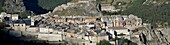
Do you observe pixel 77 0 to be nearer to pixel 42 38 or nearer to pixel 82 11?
pixel 82 11

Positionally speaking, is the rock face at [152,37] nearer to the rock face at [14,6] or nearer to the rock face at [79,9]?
the rock face at [79,9]

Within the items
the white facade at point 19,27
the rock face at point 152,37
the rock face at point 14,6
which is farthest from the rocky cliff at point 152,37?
the rock face at point 14,6

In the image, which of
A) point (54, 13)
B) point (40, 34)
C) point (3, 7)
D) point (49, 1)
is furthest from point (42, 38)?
point (49, 1)

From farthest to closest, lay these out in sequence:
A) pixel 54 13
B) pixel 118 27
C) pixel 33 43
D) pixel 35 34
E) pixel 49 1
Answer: pixel 49 1, pixel 54 13, pixel 118 27, pixel 35 34, pixel 33 43

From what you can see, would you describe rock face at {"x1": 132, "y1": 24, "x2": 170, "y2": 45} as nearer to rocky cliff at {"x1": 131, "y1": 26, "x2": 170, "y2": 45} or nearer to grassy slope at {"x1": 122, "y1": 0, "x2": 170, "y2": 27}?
rocky cliff at {"x1": 131, "y1": 26, "x2": 170, "y2": 45}

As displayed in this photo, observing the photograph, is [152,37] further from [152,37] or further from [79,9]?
[79,9]

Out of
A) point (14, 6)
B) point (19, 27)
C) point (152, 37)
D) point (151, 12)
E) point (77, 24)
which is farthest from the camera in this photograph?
point (14, 6)

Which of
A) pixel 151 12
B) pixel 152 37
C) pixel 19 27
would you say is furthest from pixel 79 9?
pixel 152 37

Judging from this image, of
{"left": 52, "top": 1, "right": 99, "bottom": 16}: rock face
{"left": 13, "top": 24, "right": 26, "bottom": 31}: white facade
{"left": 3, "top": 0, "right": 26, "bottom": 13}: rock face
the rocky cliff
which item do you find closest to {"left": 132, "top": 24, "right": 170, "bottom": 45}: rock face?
the rocky cliff
